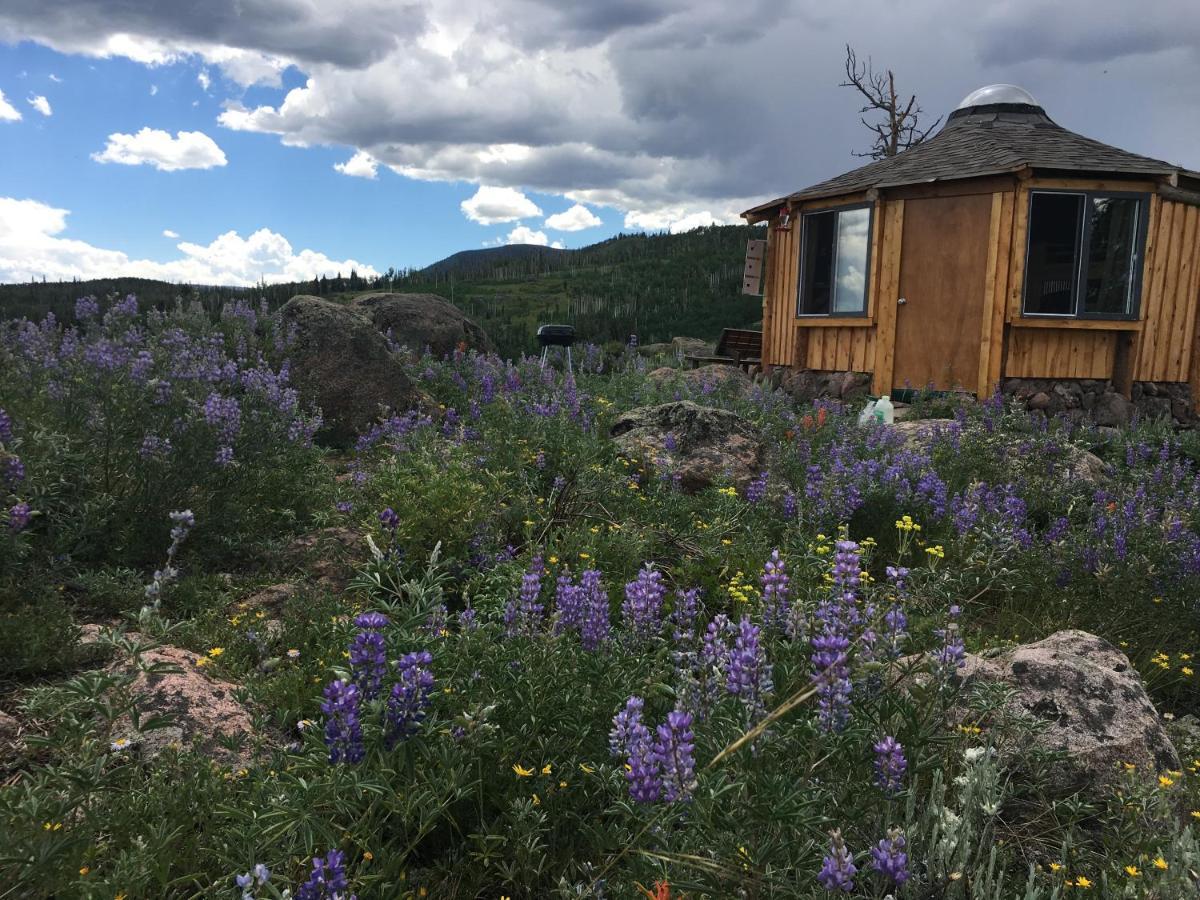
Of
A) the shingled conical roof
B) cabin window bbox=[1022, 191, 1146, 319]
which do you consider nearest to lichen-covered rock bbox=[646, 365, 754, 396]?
the shingled conical roof

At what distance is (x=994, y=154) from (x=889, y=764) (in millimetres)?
12705

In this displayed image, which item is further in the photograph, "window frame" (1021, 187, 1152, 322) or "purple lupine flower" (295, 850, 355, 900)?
"window frame" (1021, 187, 1152, 322)

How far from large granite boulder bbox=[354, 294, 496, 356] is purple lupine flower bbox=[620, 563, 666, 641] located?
11.7m

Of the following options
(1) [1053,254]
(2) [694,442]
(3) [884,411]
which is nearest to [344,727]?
(2) [694,442]

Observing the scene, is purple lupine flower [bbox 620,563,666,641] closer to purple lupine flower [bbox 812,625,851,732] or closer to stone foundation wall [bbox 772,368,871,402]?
purple lupine flower [bbox 812,625,851,732]

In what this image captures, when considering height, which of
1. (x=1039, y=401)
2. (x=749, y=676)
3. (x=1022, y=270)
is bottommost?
(x=749, y=676)

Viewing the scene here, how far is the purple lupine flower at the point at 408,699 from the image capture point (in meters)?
1.93

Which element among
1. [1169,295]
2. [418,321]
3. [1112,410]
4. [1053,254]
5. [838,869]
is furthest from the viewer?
[418,321]

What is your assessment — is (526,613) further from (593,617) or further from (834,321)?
(834,321)

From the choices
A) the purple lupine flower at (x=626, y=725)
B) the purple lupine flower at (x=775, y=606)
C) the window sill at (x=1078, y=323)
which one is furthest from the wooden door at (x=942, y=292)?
the purple lupine flower at (x=626, y=725)

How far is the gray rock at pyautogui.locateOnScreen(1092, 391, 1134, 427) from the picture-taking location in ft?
40.6

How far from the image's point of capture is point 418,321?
14.6 meters

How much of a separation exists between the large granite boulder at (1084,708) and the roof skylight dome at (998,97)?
15252 mm

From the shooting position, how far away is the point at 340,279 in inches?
1608
